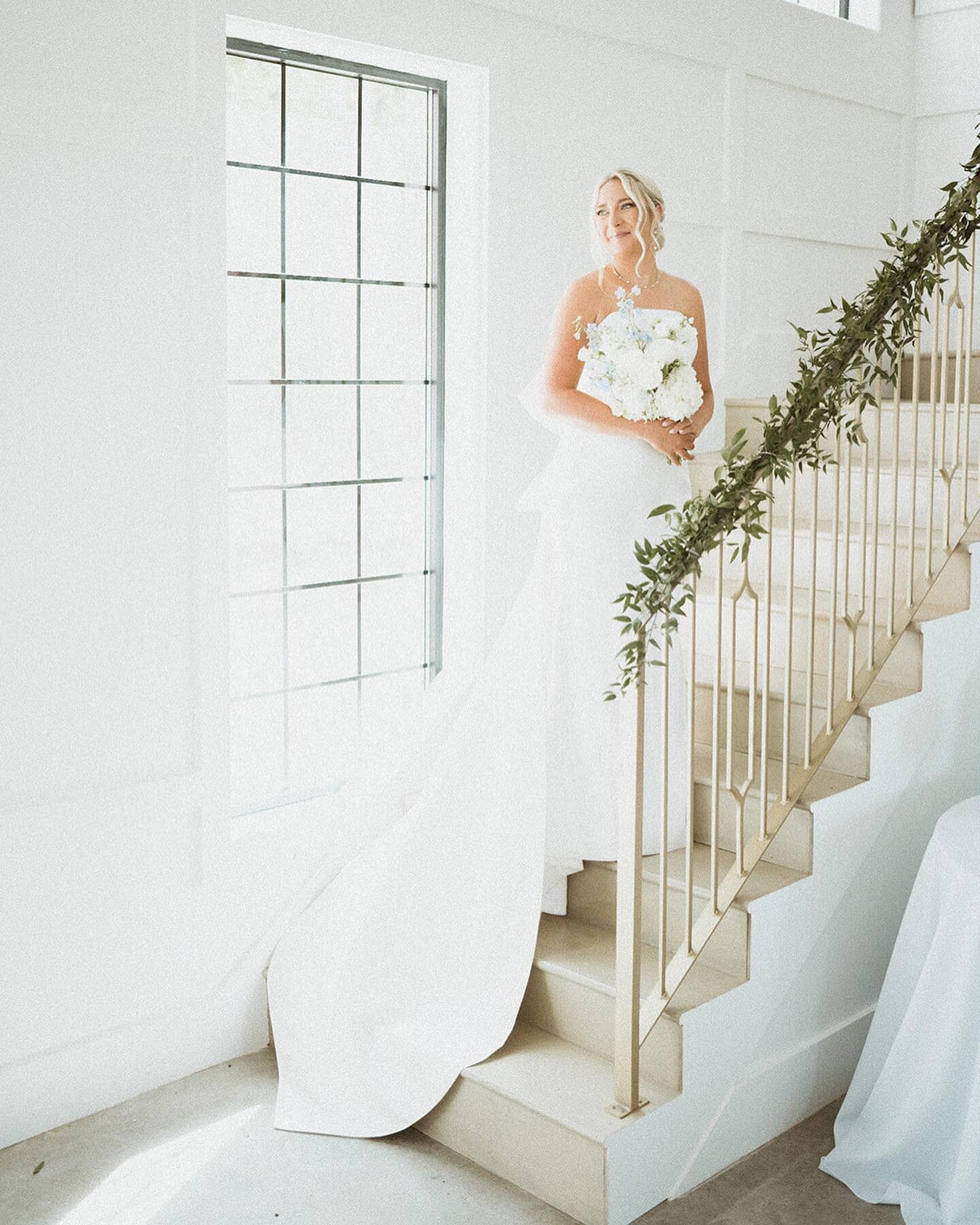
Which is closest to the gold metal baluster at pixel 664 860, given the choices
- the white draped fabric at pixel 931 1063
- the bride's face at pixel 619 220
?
the white draped fabric at pixel 931 1063

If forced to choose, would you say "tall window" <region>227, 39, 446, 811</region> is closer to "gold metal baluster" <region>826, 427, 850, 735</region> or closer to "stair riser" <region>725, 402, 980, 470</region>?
"stair riser" <region>725, 402, 980, 470</region>

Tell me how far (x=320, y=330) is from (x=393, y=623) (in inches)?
40.6

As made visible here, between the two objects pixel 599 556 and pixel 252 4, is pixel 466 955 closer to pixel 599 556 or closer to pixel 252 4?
pixel 599 556

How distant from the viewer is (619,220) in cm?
376

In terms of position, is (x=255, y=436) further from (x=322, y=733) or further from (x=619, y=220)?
(x=619, y=220)

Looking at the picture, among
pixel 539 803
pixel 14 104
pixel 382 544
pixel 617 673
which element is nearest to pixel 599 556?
pixel 617 673

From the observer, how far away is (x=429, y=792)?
383 cm

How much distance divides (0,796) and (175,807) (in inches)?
20.8

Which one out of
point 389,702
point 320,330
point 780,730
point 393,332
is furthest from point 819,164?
point 389,702

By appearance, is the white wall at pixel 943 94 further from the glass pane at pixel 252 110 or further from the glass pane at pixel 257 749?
the glass pane at pixel 257 749

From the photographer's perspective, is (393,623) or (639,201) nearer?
(639,201)

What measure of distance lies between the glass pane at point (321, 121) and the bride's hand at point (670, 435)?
58.2 inches

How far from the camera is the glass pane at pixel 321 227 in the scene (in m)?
4.23

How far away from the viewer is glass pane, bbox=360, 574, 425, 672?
459cm
